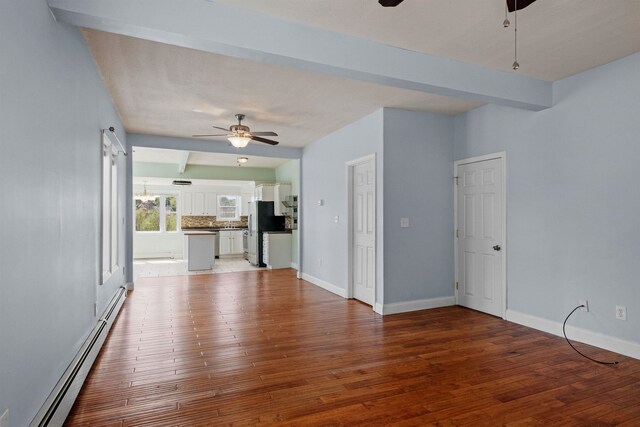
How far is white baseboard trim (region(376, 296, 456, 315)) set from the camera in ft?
15.6

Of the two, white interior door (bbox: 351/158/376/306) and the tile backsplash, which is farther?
the tile backsplash

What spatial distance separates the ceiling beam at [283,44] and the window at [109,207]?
189cm

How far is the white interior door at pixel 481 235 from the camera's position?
458 cm

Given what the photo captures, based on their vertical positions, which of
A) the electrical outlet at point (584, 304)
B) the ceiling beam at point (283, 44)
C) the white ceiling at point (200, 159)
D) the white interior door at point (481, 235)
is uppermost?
the white ceiling at point (200, 159)

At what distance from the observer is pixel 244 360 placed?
3.23 m

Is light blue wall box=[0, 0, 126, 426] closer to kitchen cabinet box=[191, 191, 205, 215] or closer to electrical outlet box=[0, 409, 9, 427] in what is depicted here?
electrical outlet box=[0, 409, 9, 427]

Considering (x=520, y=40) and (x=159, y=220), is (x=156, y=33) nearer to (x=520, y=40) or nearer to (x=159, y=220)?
(x=520, y=40)

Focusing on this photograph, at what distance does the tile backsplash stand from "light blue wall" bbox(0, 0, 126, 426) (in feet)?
29.0

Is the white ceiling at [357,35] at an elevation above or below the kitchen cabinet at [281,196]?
above

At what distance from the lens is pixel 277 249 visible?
350 inches

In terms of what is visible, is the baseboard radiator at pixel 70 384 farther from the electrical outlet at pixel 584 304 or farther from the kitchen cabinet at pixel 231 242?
the kitchen cabinet at pixel 231 242

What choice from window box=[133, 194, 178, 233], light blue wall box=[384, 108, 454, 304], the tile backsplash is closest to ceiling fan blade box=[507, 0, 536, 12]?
light blue wall box=[384, 108, 454, 304]

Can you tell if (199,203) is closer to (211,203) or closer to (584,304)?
(211,203)

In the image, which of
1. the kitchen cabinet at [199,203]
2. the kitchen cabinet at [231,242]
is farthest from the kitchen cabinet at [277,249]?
the kitchen cabinet at [199,203]
